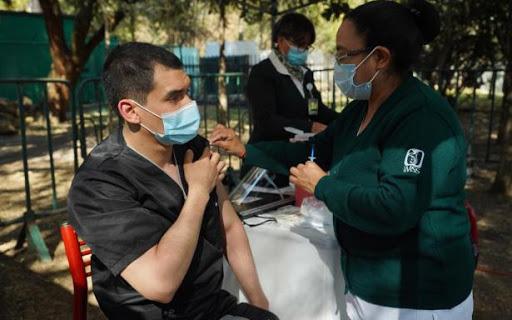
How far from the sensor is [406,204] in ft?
4.64

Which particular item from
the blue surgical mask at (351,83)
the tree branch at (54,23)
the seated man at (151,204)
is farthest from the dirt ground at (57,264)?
the tree branch at (54,23)

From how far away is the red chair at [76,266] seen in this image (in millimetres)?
1814

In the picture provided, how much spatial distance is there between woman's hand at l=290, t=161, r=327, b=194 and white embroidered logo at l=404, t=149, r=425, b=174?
299 mm

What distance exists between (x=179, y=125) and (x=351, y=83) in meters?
0.61

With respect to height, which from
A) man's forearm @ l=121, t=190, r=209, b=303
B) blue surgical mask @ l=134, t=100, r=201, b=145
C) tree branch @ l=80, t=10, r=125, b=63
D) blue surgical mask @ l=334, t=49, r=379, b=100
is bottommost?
man's forearm @ l=121, t=190, r=209, b=303

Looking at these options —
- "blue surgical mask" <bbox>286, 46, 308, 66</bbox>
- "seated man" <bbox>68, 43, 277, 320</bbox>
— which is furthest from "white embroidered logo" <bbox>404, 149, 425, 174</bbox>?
"blue surgical mask" <bbox>286, 46, 308, 66</bbox>

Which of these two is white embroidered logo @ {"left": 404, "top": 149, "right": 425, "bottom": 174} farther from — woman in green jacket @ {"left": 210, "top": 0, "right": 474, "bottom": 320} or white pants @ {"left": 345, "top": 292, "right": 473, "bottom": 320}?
white pants @ {"left": 345, "top": 292, "right": 473, "bottom": 320}

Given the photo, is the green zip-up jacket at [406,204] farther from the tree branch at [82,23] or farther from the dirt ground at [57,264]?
the tree branch at [82,23]

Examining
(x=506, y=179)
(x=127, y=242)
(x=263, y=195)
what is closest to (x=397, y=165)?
(x=127, y=242)

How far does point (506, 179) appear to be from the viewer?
5520 millimetres

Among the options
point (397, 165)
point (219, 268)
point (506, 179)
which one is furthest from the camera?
point (506, 179)

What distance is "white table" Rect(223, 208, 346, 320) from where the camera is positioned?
210cm

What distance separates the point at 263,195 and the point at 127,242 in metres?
1.36

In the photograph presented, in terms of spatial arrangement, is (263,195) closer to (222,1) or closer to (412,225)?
(412,225)
